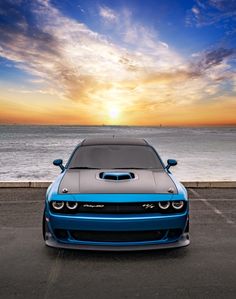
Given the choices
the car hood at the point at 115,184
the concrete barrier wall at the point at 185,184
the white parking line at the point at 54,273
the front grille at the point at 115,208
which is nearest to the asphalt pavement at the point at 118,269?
the white parking line at the point at 54,273

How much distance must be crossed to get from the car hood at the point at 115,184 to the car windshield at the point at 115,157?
559 mm

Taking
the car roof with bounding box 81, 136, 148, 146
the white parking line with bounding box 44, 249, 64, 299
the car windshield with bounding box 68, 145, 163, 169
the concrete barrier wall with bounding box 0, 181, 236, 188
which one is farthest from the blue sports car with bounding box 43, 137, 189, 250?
the concrete barrier wall with bounding box 0, 181, 236, 188

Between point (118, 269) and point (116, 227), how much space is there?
48 cm

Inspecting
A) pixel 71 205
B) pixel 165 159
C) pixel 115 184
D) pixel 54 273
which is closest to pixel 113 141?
pixel 115 184

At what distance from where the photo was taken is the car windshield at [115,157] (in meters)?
5.33

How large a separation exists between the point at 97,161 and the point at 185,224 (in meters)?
1.91

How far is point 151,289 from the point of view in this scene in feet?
11.1

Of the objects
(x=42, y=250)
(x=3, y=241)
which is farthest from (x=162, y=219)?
(x=3, y=241)

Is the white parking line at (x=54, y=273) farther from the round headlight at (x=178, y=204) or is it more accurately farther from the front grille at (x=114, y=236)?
the round headlight at (x=178, y=204)

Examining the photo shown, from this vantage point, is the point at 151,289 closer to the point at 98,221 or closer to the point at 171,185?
the point at 98,221

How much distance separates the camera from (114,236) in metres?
3.88

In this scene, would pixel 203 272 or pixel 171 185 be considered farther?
pixel 171 185

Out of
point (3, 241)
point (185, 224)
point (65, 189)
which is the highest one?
point (65, 189)

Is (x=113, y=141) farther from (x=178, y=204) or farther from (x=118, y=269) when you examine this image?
(x=118, y=269)
